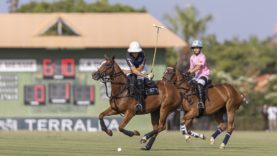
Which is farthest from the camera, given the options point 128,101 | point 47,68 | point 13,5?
point 13,5

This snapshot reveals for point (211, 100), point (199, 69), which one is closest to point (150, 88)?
point (199, 69)

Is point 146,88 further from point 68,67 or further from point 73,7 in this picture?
point 73,7

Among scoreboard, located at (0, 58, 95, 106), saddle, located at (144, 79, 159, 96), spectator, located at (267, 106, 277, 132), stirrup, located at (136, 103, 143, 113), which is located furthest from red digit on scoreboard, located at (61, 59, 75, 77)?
stirrup, located at (136, 103, 143, 113)

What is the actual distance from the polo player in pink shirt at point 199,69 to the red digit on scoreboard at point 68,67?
25310 mm

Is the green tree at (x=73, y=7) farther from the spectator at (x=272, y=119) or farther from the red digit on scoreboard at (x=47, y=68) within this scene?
the red digit on scoreboard at (x=47, y=68)

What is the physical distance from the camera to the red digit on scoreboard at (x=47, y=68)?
51.9m

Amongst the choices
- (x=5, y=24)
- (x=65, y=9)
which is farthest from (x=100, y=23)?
(x=65, y=9)

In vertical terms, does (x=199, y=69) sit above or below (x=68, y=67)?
above

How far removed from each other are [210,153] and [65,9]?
59.5m

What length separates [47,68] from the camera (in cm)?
5219

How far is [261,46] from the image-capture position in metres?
95.2

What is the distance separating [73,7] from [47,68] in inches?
1067

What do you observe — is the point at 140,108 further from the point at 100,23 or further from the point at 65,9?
the point at 65,9

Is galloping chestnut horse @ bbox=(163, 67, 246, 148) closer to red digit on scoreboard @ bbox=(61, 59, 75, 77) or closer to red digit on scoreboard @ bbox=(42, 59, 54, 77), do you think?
red digit on scoreboard @ bbox=(61, 59, 75, 77)
